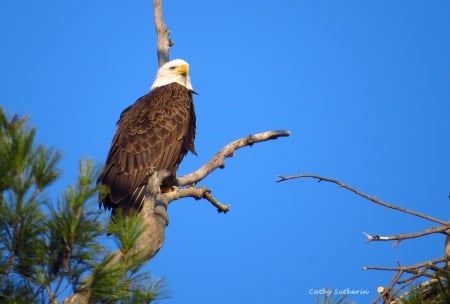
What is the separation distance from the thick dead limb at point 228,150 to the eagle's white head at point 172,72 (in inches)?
74.9

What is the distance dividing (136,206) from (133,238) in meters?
3.48

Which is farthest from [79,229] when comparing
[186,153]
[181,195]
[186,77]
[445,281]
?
[186,77]

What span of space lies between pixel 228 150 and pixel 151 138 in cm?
143

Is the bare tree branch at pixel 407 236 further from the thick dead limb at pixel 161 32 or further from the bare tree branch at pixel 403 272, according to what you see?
the thick dead limb at pixel 161 32

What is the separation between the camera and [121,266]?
2.59 meters

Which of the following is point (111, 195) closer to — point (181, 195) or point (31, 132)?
point (181, 195)

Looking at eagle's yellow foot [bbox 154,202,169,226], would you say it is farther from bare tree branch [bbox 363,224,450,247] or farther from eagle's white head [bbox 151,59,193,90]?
eagle's white head [bbox 151,59,193,90]

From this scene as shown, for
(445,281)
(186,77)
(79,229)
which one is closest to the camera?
(445,281)

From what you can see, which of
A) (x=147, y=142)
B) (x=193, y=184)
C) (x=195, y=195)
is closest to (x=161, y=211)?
(x=195, y=195)

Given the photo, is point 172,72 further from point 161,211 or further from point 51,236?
point 51,236

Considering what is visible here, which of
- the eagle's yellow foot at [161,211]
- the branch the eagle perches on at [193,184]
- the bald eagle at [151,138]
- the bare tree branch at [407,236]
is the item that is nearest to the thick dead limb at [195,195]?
the branch the eagle perches on at [193,184]

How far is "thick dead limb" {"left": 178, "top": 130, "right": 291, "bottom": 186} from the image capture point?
5238 mm

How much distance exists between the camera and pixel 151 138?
21.7 feet

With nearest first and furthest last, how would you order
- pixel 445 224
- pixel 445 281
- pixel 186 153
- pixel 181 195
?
pixel 445 281, pixel 445 224, pixel 181 195, pixel 186 153
